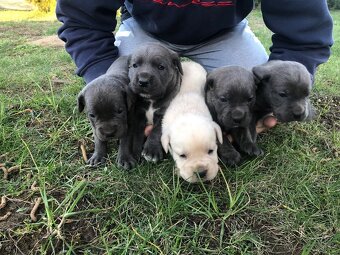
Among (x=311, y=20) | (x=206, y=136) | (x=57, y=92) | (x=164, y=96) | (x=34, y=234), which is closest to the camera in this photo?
(x=34, y=234)

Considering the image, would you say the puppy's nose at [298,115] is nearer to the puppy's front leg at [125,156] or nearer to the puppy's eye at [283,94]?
the puppy's eye at [283,94]

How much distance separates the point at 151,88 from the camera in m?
3.18

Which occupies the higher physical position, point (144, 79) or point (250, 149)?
point (144, 79)

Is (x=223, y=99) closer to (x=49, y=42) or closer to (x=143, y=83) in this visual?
(x=143, y=83)

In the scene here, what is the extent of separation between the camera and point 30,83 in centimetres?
495

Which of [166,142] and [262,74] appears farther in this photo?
[262,74]

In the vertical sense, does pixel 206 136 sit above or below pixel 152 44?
below

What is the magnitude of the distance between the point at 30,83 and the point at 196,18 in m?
2.24

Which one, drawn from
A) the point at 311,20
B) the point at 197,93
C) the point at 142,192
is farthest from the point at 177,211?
the point at 311,20

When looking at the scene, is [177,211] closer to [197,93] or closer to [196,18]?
[197,93]

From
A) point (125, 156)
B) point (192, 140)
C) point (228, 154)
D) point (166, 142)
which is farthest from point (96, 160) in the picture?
point (228, 154)

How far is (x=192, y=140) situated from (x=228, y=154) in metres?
0.53

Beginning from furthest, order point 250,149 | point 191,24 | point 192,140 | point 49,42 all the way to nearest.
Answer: point 49,42 < point 191,24 < point 250,149 < point 192,140

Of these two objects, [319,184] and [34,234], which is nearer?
[34,234]
